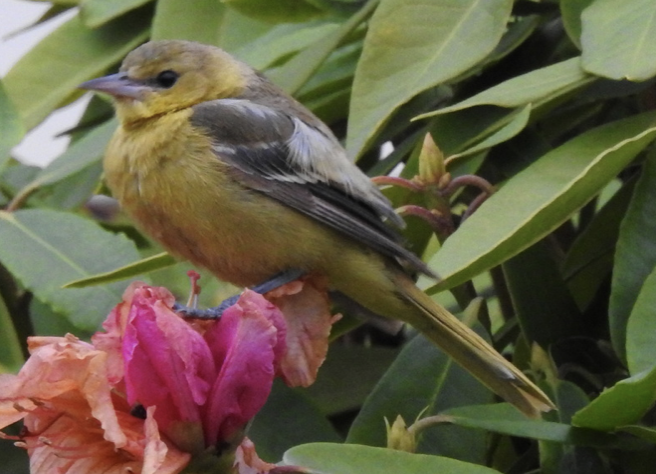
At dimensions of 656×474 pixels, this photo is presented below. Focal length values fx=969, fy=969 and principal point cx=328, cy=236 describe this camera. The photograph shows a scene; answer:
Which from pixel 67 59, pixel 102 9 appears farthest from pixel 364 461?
pixel 67 59

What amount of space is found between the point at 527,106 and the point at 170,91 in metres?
0.81

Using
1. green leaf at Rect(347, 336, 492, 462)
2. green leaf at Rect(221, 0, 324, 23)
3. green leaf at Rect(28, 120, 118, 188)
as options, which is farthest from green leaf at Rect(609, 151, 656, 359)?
green leaf at Rect(28, 120, 118, 188)

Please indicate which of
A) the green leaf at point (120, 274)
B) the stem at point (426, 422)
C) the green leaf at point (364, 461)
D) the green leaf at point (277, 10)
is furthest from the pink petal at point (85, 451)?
the green leaf at point (277, 10)

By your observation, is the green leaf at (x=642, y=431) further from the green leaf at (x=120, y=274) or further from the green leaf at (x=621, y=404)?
the green leaf at (x=120, y=274)

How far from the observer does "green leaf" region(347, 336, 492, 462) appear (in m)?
1.23

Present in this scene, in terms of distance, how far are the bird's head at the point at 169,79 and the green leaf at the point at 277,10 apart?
0.46ft

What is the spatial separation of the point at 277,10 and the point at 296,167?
0.87 feet

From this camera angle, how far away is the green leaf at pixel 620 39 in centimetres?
114

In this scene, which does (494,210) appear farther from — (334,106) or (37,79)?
(37,79)

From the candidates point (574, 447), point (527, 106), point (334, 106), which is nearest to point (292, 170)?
point (334, 106)

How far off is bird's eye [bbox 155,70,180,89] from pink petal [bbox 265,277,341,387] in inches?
25.3

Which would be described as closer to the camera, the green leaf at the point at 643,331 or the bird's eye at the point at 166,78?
the green leaf at the point at 643,331

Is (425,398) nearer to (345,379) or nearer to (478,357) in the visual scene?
(478,357)

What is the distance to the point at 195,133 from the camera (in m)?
1.64
